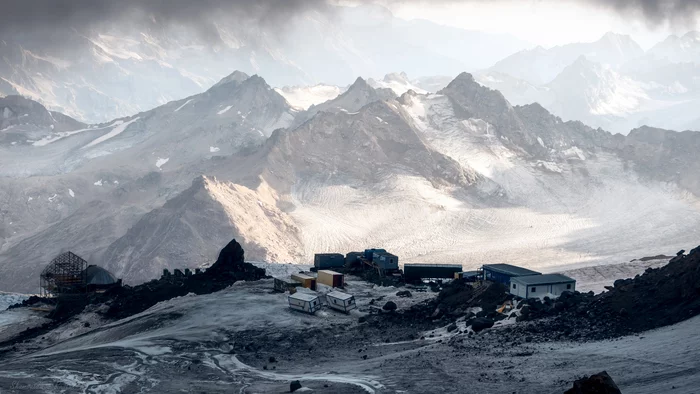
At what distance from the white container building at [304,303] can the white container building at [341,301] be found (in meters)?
1.17

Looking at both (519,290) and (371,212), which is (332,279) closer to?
(519,290)

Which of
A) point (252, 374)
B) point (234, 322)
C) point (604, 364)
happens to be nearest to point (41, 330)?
point (234, 322)

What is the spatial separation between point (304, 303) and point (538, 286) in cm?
1799

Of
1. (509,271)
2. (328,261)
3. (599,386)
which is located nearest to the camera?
(599,386)

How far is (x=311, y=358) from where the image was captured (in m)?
54.9

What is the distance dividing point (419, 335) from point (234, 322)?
14.0 meters

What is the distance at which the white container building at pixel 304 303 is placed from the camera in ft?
220

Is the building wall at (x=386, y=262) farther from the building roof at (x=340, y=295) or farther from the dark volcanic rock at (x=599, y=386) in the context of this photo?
the dark volcanic rock at (x=599, y=386)

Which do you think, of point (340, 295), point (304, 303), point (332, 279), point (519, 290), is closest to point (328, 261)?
point (332, 279)

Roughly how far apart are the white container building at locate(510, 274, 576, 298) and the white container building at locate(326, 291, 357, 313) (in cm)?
1312

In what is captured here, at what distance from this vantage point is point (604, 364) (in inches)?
1714

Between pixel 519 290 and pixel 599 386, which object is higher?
pixel 519 290

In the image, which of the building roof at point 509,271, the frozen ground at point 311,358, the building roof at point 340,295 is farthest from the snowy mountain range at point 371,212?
the frozen ground at point 311,358

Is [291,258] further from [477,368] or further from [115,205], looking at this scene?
[477,368]
